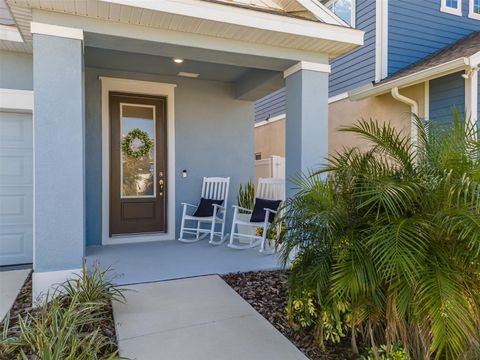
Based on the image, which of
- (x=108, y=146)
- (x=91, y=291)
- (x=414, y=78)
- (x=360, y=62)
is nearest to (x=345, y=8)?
(x=360, y=62)

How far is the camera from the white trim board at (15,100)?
396 cm

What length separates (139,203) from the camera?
5.42 meters

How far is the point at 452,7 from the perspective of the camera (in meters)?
6.50

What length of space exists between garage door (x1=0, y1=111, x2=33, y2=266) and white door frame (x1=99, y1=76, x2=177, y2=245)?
1049mm

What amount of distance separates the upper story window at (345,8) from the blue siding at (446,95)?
217 centimetres

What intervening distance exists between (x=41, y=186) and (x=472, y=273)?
137 inches

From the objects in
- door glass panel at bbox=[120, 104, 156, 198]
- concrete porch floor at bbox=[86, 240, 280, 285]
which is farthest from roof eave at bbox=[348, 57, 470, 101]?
door glass panel at bbox=[120, 104, 156, 198]

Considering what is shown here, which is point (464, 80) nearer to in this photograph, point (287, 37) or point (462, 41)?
point (462, 41)

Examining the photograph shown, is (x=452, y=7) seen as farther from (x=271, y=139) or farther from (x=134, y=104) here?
(x=134, y=104)

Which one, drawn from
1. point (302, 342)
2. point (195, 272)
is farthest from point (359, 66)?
point (302, 342)

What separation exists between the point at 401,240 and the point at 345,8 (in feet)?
21.2

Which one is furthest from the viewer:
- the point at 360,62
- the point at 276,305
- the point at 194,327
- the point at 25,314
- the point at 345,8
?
the point at 345,8

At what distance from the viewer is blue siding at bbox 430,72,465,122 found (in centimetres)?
517

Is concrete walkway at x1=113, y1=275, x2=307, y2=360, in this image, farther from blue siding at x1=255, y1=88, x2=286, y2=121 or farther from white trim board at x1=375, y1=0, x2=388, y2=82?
blue siding at x1=255, y1=88, x2=286, y2=121
